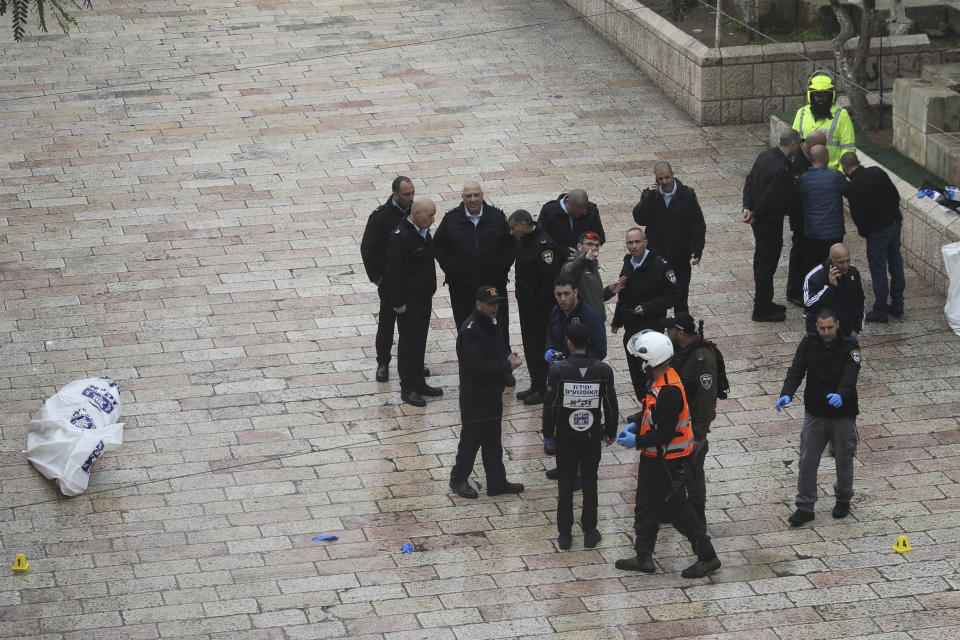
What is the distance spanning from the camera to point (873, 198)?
38.0 ft

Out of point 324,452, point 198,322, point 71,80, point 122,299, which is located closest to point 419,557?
point 324,452

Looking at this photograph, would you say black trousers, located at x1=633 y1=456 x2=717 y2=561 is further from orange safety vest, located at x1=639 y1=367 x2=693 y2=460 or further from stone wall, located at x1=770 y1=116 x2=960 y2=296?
stone wall, located at x1=770 y1=116 x2=960 y2=296

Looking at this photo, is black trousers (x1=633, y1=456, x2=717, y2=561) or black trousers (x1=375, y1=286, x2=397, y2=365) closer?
black trousers (x1=633, y1=456, x2=717, y2=561)

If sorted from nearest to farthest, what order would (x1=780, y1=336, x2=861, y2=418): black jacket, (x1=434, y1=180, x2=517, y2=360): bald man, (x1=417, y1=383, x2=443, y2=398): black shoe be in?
1. (x1=780, y1=336, x2=861, y2=418): black jacket
2. (x1=434, y1=180, x2=517, y2=360): bald man
3. (x1=417, y1=383, x2=443, y2=398): black shoe

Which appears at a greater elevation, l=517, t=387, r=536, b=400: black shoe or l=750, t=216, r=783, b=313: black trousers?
l=750, t=216, r=783, b=313: black trousers

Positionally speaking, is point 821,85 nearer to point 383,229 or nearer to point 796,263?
point 796,263

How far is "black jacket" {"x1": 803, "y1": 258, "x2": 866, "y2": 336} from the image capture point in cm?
1028

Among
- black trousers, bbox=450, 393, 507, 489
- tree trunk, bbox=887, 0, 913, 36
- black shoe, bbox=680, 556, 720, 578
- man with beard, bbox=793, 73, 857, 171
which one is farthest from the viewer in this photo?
tree trunk, bbox=887, 0, 913, 36

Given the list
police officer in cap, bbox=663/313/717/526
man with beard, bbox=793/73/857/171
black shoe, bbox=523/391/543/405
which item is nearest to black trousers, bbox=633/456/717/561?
A: police officer in cap, bbox=663/313/717/526

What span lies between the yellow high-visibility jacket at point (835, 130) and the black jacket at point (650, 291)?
309 centimetres

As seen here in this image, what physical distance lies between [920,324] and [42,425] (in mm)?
7169

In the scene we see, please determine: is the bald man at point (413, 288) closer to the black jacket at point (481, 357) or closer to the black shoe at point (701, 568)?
the black jacket at point (481, 357)

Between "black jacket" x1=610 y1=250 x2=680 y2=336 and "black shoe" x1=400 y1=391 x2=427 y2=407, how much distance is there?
5.68 feet

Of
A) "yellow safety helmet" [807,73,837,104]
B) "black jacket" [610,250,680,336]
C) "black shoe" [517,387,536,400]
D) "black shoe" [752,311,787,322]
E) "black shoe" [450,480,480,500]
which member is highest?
"yellow safety helmet" [807,73,837,104]
